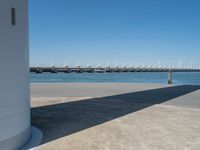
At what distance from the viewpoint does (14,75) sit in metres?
4.41

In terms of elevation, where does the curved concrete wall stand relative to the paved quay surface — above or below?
above

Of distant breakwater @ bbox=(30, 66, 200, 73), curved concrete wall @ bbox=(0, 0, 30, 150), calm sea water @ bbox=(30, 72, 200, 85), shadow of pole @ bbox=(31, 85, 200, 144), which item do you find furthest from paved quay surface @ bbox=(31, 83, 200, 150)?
distant breakwater @ bbox=(30, 66, 200, 73)

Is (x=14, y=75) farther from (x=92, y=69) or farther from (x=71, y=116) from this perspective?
(x=92, y=69)

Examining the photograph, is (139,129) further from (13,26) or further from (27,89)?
(13,26)

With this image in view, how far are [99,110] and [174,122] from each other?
7.51ft

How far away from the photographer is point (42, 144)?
15.7 ft

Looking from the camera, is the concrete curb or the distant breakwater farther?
the distant breakwater

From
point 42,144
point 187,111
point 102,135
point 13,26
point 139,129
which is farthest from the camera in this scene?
point 187,111

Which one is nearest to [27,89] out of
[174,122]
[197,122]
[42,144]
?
[42,144]

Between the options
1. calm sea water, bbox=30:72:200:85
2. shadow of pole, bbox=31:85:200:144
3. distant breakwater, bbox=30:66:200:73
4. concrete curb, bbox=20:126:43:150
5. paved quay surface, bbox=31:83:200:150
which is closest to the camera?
concrete curb, bbox=20:126:43:150

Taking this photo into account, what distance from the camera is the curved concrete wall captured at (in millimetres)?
4199

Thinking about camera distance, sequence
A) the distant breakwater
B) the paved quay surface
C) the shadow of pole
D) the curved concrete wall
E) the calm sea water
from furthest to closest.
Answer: the distant breakwater < the calm sea water < the shadow of pole < the paved quay surface < the curved concrete wall

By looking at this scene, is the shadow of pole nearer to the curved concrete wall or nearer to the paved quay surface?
the paved quay surface

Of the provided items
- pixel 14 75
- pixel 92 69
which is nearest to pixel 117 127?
pixel 14 75
